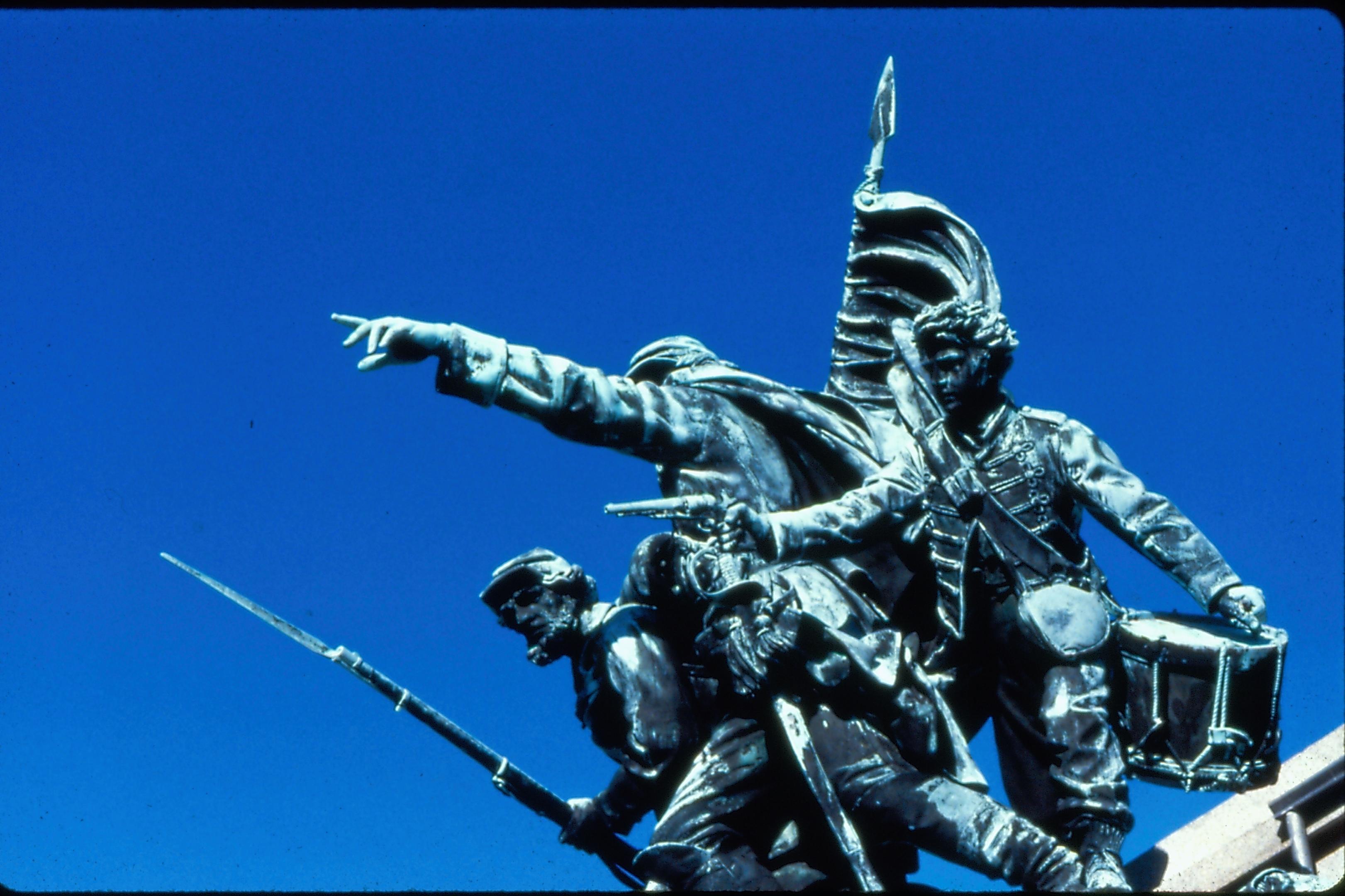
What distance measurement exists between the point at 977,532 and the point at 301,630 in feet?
11.3

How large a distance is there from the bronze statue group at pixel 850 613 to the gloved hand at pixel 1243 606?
2 centimetres

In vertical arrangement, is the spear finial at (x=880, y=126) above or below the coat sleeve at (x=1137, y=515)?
above

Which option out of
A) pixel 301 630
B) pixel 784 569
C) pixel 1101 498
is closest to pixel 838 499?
pixel 784 569

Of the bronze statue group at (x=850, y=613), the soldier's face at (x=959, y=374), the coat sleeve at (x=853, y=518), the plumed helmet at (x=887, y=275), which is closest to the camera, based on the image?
the bronze statue group at (x=850, y=613)

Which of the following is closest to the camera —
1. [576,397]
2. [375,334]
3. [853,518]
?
[375,334]

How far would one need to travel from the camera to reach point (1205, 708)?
8.56m

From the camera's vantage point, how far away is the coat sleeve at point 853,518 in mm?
8469

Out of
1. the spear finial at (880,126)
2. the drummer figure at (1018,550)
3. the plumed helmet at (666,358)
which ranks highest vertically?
the spear finial at (880,126)

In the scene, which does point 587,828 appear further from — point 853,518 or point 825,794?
point 853,518

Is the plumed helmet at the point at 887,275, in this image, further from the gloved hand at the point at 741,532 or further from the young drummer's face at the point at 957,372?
the gloved hand at the point at 741,532

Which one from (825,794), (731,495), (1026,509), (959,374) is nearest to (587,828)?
(825,794)

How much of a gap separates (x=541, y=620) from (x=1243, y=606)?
335 centimetres

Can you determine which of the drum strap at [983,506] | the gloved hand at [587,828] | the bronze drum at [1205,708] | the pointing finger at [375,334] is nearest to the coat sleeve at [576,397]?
the pointing finger at [375,334]

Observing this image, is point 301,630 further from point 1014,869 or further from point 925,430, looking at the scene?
point 1014,869
